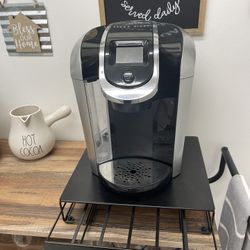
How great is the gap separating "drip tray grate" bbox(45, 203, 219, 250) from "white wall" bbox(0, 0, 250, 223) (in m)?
0.40

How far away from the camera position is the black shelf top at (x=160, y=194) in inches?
24.7

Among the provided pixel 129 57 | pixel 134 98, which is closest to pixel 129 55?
pixel 129 57

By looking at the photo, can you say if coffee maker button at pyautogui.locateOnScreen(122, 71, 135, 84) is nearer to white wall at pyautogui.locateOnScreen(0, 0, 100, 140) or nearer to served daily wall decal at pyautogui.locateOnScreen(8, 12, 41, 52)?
white wall at pyautogui.locateOnScreen(0, 0, 100, 140)

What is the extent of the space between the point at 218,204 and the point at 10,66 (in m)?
1.01

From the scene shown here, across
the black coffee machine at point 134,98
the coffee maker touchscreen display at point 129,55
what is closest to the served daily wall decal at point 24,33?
the black coffee machine at point 134,98

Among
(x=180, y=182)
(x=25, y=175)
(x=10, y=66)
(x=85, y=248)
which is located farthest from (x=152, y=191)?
(x=10, y=66)

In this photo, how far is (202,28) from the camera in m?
0.83

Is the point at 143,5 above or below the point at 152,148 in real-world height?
above

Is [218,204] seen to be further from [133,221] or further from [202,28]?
[202,28]

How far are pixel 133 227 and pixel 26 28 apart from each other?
0.73 m

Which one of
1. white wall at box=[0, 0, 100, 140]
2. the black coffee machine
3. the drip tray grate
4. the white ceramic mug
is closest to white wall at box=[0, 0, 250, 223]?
white wall at box=[0, 0, 100, 140]

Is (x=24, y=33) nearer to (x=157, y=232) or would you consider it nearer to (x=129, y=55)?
(x=129, y=55)

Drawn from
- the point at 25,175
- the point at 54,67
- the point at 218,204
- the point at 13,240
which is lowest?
the point at 218,204

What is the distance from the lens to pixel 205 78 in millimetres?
900
